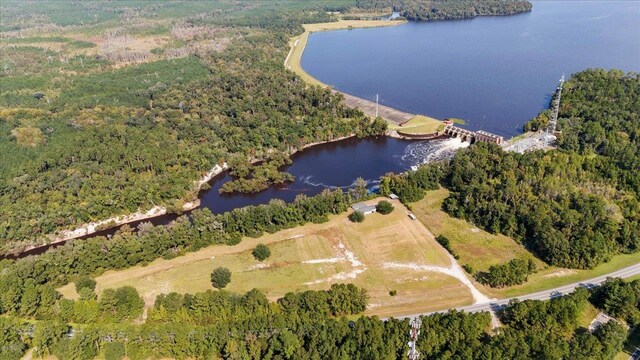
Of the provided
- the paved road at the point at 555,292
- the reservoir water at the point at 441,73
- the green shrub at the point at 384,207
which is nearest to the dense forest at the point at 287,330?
the paved road at the point at 555,292

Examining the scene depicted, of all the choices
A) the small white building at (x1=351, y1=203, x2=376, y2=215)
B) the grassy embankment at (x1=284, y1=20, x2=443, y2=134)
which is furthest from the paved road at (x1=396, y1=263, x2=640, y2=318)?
the grassy embankment at (x1=284, y1=20, x2=443, y2=134)

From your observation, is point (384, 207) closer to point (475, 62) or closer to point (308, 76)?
point (308, 76)

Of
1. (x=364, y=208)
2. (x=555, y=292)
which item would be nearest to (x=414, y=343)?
(x=555, y=292)

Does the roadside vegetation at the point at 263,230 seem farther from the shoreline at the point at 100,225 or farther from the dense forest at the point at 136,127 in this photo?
the shoreline at the point at 100,225

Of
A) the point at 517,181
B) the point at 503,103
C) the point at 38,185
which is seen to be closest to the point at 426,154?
the point at 517,181

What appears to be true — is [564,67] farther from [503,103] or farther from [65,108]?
[65,108]

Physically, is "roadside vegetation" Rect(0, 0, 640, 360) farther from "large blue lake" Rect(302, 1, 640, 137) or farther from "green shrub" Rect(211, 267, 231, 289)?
"large blue lake" Rect(302, 1, 640, 137)
